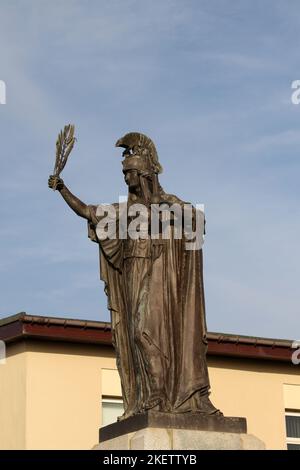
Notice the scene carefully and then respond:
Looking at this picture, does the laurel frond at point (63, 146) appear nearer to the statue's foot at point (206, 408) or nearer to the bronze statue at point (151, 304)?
the bronze statue at point (151, 304)

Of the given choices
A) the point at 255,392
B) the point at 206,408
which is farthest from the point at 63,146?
the point at 255,392

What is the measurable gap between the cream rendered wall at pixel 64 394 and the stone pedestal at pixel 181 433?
1303 centimetres

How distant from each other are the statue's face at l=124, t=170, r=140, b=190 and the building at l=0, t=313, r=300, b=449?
1174cm

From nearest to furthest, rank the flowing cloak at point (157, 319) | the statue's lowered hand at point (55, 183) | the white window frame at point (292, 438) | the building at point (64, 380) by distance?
the flowing cloak at point (157, 319) → the statue's lowered hand at point (55, 183) → the building at point (64, 380) → the white window frame at point (292, 438)

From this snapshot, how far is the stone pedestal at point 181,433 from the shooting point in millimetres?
15094

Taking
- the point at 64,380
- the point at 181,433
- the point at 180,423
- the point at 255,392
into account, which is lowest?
the point at 181,433

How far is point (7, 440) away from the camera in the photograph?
2869 cm

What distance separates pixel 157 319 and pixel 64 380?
44.0 feet

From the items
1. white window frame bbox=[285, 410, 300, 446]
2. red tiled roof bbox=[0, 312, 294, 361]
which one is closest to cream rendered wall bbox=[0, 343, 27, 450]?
red tiled roof bbox=[0, 312, 294, 361]

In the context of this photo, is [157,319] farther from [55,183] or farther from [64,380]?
[64,380]

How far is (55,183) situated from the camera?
16.7 meters

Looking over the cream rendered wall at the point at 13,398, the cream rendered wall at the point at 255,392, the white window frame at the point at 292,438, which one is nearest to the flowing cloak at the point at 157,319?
the cream rendered wall at the point at 13,398

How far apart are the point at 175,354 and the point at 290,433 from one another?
51.9 ft

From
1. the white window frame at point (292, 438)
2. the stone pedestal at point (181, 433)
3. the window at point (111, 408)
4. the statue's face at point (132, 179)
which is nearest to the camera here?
the stone pedestal at point (181, 433)
